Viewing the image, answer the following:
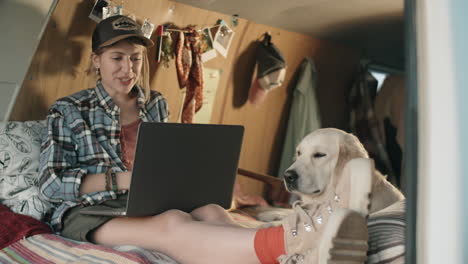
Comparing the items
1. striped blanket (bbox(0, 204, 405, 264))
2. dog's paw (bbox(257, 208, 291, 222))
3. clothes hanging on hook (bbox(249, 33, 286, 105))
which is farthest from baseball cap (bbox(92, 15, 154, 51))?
dog's paw (bbox(257, 208, 291, 222))

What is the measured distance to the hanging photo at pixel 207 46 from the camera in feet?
7.03

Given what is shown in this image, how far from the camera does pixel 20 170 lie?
5.73ft

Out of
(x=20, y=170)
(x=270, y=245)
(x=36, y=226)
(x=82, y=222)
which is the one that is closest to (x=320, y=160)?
(x=270, y=245)

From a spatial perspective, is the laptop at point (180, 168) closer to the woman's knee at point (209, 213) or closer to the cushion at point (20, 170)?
the woman's knee at point (209, 213)

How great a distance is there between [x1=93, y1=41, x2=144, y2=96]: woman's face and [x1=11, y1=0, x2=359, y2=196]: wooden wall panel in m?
0.08

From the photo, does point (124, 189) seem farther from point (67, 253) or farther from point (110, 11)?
point (110, 11)

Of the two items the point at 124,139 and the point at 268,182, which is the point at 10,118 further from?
the point at 268,182

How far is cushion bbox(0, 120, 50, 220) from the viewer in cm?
170

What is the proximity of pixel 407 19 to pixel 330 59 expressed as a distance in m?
1.52

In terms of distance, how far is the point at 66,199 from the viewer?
1.64 metres

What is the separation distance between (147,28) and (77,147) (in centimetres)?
56

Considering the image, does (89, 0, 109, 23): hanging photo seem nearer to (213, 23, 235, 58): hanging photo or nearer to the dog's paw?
(213, 23, 235, 58): hanging photo

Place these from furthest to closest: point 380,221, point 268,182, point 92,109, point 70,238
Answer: point 268,182 < point 92,109 < point 70,238 < point 380,221

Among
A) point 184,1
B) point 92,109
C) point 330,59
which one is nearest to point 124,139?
point 92,109
